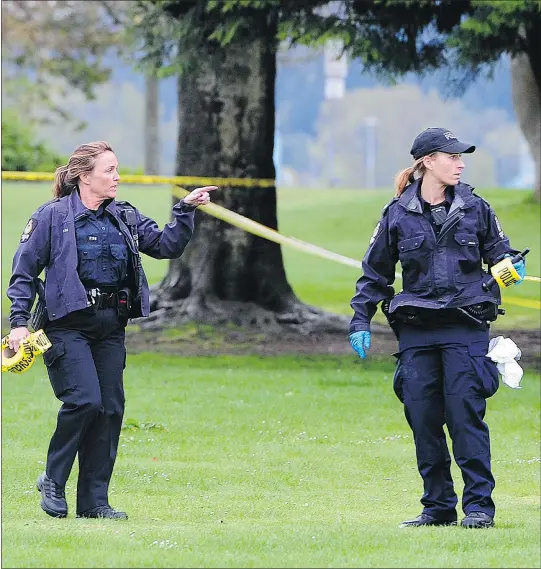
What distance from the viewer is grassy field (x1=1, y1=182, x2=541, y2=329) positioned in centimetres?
2097

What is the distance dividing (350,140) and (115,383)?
371ft

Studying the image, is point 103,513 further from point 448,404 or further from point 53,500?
point 448,404

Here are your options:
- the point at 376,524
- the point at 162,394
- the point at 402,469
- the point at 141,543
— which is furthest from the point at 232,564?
the point at 162,394

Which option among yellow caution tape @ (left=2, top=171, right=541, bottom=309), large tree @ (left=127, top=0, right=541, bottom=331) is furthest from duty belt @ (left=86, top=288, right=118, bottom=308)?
large tree @ (left=127, top=0, right=541, bottom=331)

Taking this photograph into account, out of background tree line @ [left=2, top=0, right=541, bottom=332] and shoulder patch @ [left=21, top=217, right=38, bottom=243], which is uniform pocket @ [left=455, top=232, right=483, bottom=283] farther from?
background tree line @ [left=2, top=0, right=541, bottom=332]

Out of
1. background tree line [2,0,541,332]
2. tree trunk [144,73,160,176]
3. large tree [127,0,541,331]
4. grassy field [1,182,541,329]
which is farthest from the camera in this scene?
tree trunk [144,73,160,176]

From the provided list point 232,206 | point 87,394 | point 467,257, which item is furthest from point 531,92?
point 87,394

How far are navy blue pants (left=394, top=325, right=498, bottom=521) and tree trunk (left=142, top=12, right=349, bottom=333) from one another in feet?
28.4

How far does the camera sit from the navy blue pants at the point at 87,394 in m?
6.81

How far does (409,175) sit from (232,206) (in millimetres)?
8509

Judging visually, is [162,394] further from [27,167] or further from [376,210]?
[376,210]

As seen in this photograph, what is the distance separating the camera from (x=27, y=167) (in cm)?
3003

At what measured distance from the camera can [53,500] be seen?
6.89m

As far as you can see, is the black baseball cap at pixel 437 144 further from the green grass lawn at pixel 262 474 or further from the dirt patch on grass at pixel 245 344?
the dirt patch on grass at pixel 245 344
